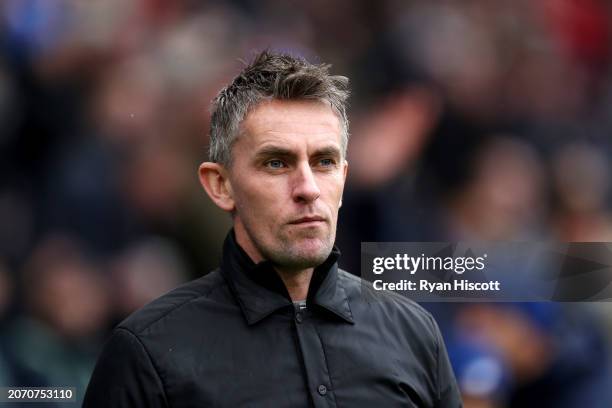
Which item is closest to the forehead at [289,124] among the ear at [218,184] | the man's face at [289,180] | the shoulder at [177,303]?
the man's face at [289,180]

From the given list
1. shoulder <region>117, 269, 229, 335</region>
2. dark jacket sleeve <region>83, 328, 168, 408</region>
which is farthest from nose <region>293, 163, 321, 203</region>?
dark jacket sleeve <region>83, 328, 168, 408</region>

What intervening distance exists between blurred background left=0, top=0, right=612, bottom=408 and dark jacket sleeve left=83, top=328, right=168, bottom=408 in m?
1.28

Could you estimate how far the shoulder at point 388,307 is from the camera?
2.37 m

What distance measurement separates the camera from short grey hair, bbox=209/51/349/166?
7.39 ft

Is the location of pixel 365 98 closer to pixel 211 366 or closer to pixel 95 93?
pixel 95 93

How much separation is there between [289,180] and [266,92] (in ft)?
0.82

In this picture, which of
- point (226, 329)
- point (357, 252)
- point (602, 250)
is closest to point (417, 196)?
point (357, 252)

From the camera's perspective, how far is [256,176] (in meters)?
2.20

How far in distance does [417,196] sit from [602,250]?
0.73 m

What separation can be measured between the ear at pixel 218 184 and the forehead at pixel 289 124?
13 centimetres

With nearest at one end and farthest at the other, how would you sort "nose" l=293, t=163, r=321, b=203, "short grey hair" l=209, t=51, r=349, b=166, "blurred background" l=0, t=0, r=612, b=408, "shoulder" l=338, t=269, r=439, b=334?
"nose" l=293, t=163, r=321, b=203, "short grey hair" l=209, t=51, r=349, b=166, "shoulder" l=338, t=269, r=439, b=334, "blurred background" l=0, t=0, r=612, b=408

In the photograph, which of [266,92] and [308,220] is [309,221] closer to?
[308,220]

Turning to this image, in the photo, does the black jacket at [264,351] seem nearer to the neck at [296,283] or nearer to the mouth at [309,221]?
the neck at [296,283]

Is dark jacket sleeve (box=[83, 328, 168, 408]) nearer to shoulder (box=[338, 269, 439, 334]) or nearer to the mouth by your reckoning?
the mouth
